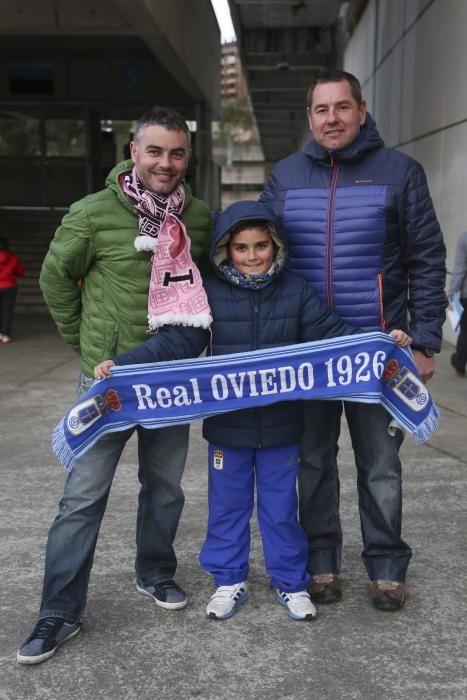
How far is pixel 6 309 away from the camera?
463 inches

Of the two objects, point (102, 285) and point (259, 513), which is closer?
point (102, 285)

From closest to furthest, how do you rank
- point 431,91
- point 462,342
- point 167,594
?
point 167,594
point 462,342
point 431,91

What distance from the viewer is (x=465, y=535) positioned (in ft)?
13.4

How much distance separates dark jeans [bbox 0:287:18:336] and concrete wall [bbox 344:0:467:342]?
21.0ft

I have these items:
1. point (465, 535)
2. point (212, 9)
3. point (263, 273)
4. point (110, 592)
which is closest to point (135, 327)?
point (263, 273)

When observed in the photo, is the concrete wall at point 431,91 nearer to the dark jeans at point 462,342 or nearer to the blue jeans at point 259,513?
the dark jeans at point 462,342

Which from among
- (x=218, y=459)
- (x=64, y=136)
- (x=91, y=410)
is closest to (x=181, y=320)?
(x=91, y=410)

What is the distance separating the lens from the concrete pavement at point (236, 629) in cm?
273

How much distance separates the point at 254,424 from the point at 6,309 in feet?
30.6

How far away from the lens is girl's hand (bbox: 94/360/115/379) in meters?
2.99

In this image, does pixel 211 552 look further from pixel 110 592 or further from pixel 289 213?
pixel 289 213

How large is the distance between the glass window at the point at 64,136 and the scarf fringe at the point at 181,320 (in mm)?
19865

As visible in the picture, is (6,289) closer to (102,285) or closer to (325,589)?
(102,285)

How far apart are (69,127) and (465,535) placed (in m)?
20.0
